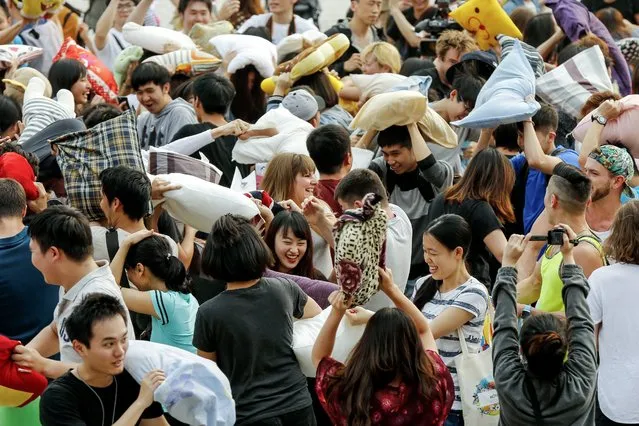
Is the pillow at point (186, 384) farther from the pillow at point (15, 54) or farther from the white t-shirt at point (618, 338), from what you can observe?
the pillow at point (15, 54)

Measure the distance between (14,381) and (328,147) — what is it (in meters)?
2.47

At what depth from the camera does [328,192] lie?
22.4ft

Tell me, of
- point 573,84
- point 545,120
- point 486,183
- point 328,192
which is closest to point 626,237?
point 486,183

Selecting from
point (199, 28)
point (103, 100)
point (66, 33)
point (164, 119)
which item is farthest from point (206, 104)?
point (66, 33)

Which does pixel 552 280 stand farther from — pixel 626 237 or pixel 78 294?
pixel 78 294

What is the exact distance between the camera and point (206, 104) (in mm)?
7922

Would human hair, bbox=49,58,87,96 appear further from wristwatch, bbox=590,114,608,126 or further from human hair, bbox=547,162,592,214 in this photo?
human hair, bbox=547,162,592,214

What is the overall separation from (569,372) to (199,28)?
6.33m

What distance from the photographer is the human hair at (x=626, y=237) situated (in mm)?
5297

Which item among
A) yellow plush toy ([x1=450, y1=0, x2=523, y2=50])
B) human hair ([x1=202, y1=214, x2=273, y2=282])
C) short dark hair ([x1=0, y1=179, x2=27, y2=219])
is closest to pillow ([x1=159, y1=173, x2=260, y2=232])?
short dark hair ([x1=0, y1=179, x2=27, y2=219])

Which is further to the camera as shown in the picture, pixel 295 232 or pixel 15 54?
pixel 15 54

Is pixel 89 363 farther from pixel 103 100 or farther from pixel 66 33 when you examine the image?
pixel 66 33

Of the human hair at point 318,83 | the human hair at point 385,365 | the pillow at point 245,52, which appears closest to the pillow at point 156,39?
the pillow at point 245,52

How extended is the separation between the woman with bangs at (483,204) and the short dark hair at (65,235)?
208 centimetres
